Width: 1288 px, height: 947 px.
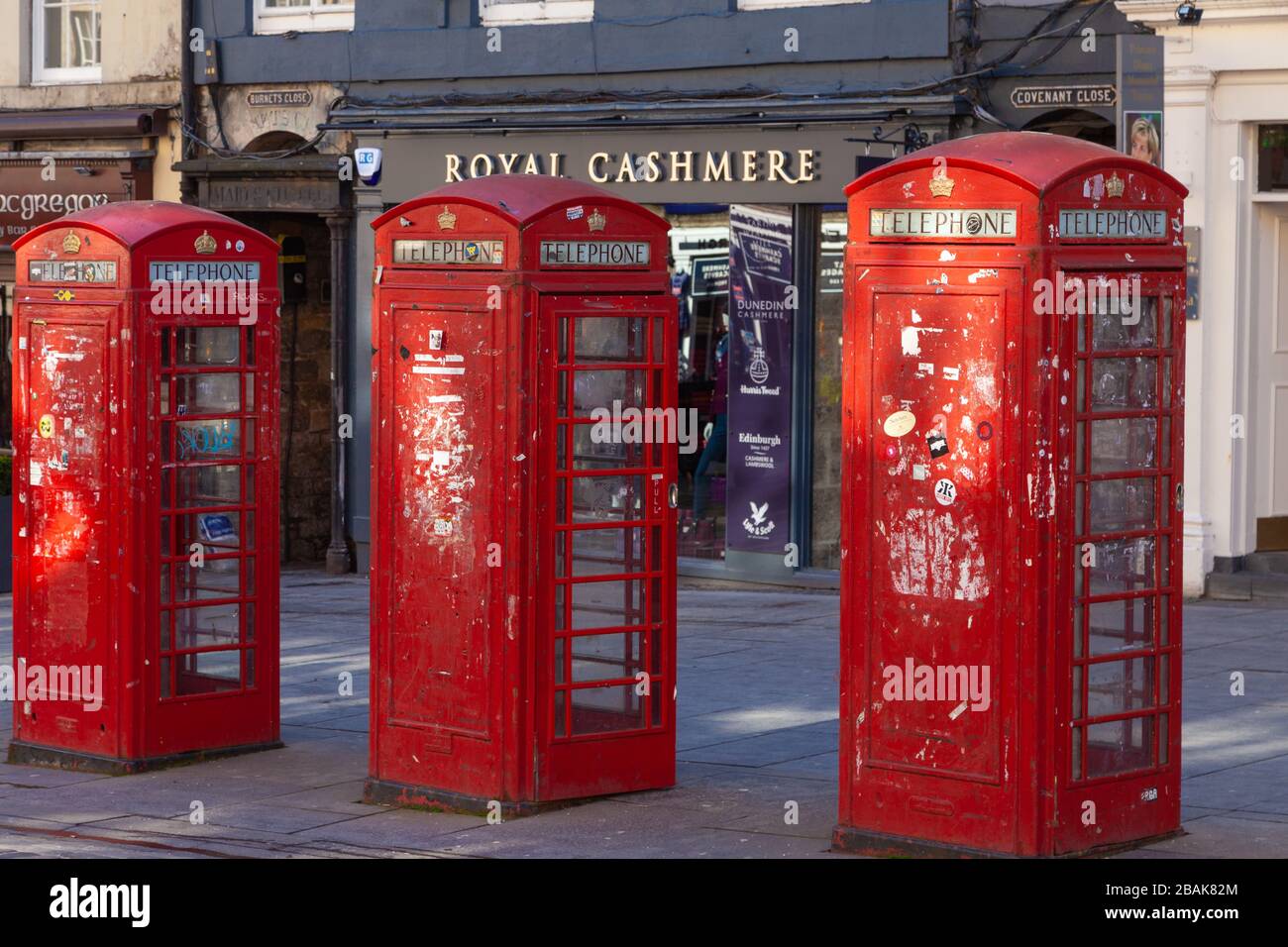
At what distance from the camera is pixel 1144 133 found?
14492 mm

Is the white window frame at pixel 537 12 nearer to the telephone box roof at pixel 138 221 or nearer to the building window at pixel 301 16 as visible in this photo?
the building window at pixel 301 16

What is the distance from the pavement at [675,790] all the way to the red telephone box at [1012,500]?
516 millimetres

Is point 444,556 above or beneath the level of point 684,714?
above

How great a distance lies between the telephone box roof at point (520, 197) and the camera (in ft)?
28.8

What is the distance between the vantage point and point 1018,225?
7.57 metres

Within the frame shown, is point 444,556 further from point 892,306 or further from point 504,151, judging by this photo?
point 504,151

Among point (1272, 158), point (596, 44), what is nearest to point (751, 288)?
point (596, 44)

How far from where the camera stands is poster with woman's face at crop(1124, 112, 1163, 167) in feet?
47.5

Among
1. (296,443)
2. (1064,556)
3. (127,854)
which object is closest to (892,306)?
(1064,556)

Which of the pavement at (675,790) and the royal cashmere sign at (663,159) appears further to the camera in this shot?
the royal cashmere sign at (663,159)

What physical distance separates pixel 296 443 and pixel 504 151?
3.70 metres

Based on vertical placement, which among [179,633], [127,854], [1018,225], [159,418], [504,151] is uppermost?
[504,151]
